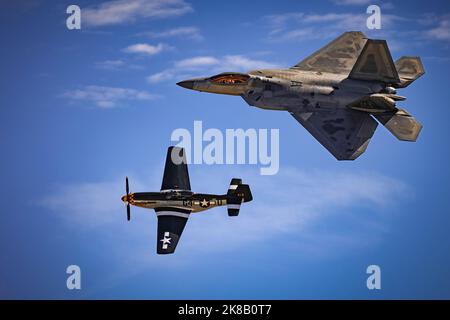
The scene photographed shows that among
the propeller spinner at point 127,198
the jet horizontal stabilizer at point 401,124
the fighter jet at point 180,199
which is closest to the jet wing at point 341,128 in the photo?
the jet horizontal stabilizer at point 401,124

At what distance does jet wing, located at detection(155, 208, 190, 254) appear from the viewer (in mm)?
36438

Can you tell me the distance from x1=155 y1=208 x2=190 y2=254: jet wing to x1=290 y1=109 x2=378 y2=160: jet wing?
701 centimetres

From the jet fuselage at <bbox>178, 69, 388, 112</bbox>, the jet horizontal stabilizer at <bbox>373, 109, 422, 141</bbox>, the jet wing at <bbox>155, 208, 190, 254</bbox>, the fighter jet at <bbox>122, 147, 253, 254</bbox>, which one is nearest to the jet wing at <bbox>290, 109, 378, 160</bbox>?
the jet fuselage at <bbox>178, 69, 388, 112</bbox>

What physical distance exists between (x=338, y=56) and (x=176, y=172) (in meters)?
9.82

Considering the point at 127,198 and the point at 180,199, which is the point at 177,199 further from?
the point at 127,198

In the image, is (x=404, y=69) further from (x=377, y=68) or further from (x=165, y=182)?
(x=165, y=182)

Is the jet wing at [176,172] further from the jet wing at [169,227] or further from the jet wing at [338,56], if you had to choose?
the jet wing at [338,56]

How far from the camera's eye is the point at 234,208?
38.7 metres

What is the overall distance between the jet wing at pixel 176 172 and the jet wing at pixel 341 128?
227 inches

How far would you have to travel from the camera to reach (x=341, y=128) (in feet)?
127

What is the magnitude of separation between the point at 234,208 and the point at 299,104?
574 centimetres

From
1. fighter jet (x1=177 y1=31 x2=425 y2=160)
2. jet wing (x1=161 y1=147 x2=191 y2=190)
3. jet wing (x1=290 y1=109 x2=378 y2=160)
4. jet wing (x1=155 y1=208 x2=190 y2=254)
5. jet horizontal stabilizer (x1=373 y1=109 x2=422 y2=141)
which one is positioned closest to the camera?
jet wing (x1=155 y1=208 x2=190 y2=254)

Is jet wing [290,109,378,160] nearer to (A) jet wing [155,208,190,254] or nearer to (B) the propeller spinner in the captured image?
(A) jet wing [155,208,190,254]

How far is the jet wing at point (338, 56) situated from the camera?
40594 mm
